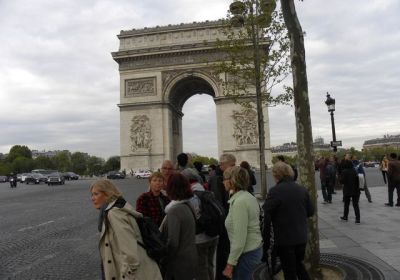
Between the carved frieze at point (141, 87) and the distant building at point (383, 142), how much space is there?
14443cm

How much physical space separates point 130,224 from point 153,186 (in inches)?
51.6

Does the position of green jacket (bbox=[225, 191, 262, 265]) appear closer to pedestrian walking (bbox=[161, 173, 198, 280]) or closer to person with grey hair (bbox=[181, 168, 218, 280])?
person with grey hair (bbox=[181, 168, 218, 280])

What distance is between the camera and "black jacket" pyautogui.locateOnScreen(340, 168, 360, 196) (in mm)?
9477

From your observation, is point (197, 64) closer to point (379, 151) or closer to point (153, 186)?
point (153, 186)

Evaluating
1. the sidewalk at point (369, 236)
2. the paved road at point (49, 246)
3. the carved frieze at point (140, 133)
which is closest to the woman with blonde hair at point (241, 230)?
the sidewalk at point (369, 236)

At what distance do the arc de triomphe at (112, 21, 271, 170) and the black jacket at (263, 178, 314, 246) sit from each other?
1334 inches

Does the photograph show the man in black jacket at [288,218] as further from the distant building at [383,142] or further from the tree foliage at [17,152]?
the distant building at [383,142]

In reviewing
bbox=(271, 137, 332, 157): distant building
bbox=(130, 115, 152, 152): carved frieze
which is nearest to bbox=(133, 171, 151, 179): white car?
bbox=(130, 115, 152, 152): carved frieze

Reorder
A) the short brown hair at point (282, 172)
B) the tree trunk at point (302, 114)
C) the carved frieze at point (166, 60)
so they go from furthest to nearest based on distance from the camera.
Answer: the carved frieze at point (166, 60), the tree trunk at point (302, 114), the short brown hair at point (282, 172)

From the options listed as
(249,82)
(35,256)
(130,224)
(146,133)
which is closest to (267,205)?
(130,224)

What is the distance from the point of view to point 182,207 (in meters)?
3.54

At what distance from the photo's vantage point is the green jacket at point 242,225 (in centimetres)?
373

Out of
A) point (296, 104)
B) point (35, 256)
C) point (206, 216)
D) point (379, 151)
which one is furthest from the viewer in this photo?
point (379, 151)

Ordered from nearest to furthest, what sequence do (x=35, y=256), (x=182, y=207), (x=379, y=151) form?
1. (x=182, y=207)
2. (x=35, y=256)
3. (x=379, y=151)
